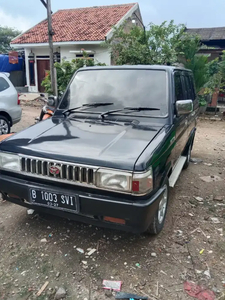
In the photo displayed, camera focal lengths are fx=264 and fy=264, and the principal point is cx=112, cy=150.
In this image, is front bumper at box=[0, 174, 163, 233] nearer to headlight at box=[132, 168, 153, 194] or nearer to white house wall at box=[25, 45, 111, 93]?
headlight at box=[132, 168, 153, 194]

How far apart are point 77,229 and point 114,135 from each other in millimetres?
1255

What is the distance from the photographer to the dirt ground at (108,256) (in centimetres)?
239

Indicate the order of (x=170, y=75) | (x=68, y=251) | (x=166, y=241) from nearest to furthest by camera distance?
(x=68, y=251), (x=166, y=241), (x=170, y=75)

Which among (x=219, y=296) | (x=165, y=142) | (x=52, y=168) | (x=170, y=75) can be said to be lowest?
(x=219, y=296)

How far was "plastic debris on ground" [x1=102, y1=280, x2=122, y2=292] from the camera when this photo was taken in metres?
2.38

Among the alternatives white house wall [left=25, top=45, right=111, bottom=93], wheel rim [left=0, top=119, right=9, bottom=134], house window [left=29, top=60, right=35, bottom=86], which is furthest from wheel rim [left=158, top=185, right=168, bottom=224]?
house window [left=29, top=60, right=35, bottom=86]

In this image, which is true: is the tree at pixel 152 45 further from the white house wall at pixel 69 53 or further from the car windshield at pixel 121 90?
the car windshield at pixel 121 90

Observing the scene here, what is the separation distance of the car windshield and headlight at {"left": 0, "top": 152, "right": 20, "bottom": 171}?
1196 millimetres

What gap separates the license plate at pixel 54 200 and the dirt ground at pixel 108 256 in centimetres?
59

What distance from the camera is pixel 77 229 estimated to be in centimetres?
320

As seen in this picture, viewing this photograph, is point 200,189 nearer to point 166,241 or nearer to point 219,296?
point 166,241

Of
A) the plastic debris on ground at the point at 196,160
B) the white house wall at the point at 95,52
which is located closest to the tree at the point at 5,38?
the white house wall at the point at 95,52

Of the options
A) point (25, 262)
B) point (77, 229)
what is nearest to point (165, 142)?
point (77, 229)

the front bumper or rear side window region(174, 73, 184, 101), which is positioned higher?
rear side window region(174, 73, 184, 101)
